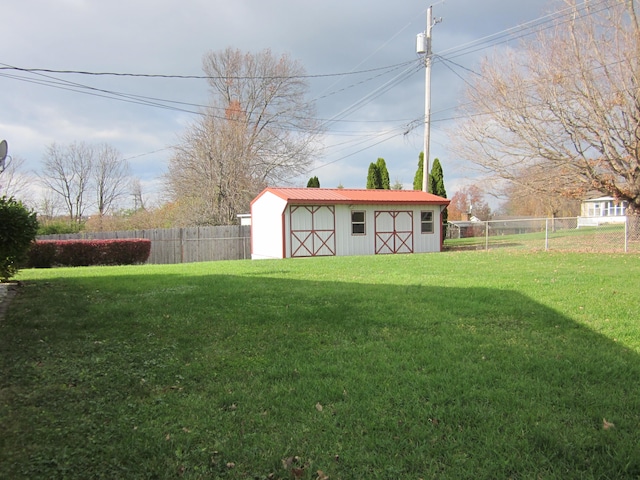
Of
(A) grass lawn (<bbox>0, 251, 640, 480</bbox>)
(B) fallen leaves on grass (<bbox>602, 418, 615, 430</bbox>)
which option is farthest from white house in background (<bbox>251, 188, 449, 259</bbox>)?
(B) fallen leaves on grass (<bbox>602, 418, 615, 430</bbox>)

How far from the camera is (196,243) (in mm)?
20703

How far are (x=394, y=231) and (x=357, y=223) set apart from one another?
1900 millimetres

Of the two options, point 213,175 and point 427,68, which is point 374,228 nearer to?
point 427,68

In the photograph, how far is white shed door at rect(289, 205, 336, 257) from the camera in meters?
17.8

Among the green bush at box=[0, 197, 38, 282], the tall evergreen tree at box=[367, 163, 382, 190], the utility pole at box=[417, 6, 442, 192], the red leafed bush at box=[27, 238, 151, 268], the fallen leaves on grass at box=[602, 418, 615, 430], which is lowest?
the fallen leaves on grass at box=[602, 418, 615, 430]

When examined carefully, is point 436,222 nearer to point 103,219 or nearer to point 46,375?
point 46,375

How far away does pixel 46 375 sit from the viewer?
3.55 meters

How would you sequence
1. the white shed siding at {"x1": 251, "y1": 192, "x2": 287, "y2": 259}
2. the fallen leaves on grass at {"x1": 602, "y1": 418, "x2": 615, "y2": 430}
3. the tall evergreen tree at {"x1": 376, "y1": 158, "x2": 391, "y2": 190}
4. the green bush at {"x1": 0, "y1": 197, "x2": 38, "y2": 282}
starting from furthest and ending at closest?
the tall evergreen tree at {"x1": 376, "y1": 158, "x2": 391, "y2": 190}
the white shed siding at {"x1": 251, "y1": 192, "x2": 287, "y2": 259}
the green bush at {"x1": 0, "y1": 197, "x2": 38, "y2": 282}
the fallen leaves on grass at {"x1": 602, "y1": 418, "x2": 615, "y2": 430}

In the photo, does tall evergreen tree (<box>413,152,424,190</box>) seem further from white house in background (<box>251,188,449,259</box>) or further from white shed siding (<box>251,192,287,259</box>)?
white shed siding (<box>251,192,287,259</box>)

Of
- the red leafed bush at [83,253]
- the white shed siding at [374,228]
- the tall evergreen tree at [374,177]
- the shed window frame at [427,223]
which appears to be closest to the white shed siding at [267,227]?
the white shed siding at [374,228]

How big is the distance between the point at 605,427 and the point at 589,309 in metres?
3.44

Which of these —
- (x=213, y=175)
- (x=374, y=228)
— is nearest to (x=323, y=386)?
(x=374, y=228)

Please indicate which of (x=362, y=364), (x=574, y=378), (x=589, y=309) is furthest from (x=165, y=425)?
(x=589, y=309)

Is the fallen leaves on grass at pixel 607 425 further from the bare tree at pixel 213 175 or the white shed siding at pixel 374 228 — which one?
the bare tree at pixel 213 175
